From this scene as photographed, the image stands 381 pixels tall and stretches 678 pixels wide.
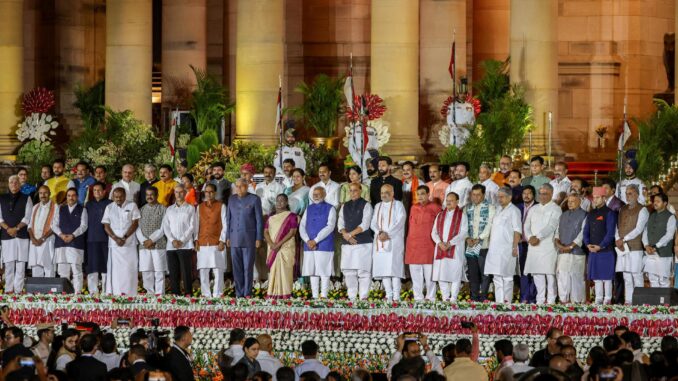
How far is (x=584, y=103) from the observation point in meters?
53.8

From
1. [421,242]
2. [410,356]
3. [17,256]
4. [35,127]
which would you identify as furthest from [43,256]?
[410,356]

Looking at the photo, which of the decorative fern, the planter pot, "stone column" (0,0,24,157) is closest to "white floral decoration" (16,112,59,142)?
"stone column" (0,0,24,157)

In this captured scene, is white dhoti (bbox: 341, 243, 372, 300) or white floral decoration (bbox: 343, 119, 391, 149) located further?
white floral decoration (bbox: 343, 119, 391, 149)

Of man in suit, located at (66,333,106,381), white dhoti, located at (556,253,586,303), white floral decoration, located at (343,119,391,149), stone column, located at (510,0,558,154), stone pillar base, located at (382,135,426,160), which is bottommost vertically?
man in suit, located at (66,333,106,381)

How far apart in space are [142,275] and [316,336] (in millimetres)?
7611

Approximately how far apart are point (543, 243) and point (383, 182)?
11.2 feet

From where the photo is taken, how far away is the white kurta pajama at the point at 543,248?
3425 centimetres

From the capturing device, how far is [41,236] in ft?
121

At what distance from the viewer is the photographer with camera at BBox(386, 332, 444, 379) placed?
22344 mm

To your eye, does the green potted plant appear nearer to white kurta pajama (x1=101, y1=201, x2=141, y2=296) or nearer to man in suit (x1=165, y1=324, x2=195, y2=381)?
white kurta pajama (x1=101, y1=201, x2=141, y2=296)

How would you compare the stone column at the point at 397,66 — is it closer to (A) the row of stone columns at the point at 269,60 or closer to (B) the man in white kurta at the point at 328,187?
(A) the row of stone columns at the point at 269,60

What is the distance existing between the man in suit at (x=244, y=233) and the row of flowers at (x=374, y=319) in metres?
3.70

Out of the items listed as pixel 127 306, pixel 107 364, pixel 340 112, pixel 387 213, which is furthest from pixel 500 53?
pixel 107 364

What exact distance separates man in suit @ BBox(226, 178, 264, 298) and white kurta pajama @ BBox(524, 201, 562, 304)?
193 inches
